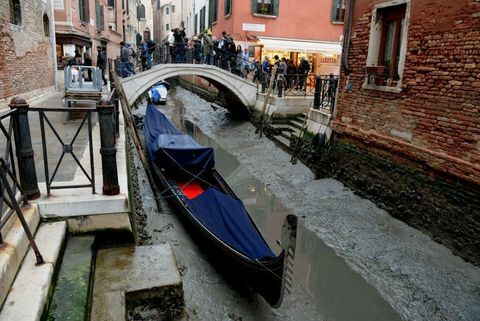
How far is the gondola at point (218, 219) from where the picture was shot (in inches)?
145

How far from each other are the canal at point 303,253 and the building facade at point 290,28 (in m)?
6.64

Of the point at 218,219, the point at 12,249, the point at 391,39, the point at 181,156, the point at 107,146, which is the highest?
the point at 391,39

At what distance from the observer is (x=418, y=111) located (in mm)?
5820

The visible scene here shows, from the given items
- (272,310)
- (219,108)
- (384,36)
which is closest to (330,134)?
(384,36)

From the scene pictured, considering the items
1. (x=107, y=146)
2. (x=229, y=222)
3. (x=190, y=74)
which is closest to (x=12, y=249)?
(x=107, y=146)

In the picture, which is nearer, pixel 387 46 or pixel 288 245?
pixel 288 245

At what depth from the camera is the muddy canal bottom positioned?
412 cm

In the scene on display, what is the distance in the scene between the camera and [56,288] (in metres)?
2.47

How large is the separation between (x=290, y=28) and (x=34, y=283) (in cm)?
1432

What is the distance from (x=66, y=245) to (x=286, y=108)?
8.96 meters

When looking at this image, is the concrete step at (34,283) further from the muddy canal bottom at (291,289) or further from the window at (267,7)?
the window at (267,7)

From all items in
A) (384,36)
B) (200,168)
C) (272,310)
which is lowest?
(272,310)

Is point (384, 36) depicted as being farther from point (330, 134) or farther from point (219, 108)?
point (219, 108)

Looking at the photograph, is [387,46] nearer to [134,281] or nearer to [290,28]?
[134,281]
